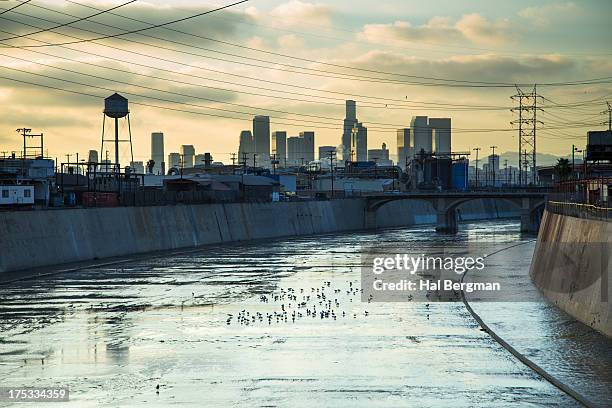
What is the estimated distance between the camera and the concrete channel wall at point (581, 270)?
3772 cm

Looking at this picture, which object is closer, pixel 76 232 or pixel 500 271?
pixel 500 271

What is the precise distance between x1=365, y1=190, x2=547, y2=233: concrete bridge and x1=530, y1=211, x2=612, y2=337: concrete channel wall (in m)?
113

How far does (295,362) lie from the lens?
3519cm

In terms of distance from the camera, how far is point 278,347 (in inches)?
1519

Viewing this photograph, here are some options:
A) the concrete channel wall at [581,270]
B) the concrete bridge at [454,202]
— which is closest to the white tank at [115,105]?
the concrete bridge at [454,202]

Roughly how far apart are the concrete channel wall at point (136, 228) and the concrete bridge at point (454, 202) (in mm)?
20499

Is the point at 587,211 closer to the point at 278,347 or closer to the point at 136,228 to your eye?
the point at 278,347

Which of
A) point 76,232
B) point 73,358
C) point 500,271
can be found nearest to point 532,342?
point 73,358

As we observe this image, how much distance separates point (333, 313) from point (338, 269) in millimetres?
32465

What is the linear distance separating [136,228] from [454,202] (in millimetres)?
92844

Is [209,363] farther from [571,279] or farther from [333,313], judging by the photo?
[571,279]

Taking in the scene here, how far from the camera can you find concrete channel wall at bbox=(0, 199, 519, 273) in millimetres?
76188

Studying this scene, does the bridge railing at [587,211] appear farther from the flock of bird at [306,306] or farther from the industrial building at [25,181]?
the industrial building at [25,181]

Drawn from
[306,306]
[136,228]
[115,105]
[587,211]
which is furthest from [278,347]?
[115,105]
